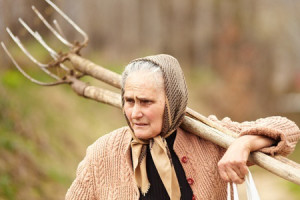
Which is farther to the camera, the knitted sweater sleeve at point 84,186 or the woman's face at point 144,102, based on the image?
the knitted sweater sleeve at point 84,186

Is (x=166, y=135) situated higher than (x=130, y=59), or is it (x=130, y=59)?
(x=130, y=59)

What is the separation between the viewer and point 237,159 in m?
1.98

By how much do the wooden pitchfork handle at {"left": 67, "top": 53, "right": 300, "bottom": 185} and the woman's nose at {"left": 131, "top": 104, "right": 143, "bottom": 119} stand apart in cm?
27

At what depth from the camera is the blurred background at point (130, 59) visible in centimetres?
457

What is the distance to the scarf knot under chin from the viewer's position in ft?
7.04

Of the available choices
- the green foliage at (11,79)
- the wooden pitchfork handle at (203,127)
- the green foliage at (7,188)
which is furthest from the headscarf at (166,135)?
the green foliage at (11,79)

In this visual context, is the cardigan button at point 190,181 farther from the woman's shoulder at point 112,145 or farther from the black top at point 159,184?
the woman's shoulder at point 112,145

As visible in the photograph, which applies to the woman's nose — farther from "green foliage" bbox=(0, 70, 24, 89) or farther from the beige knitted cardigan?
"green foliage" bbox=(0, 70, 24, 89)

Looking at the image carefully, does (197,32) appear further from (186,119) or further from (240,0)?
(186,119)

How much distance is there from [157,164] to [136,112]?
24 centimetres

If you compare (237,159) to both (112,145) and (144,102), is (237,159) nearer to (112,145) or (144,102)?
(144,102)

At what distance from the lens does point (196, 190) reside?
7.23ft

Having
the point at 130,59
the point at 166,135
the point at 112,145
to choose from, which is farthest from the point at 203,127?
the point at 130,59

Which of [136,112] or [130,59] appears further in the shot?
[130,59]
